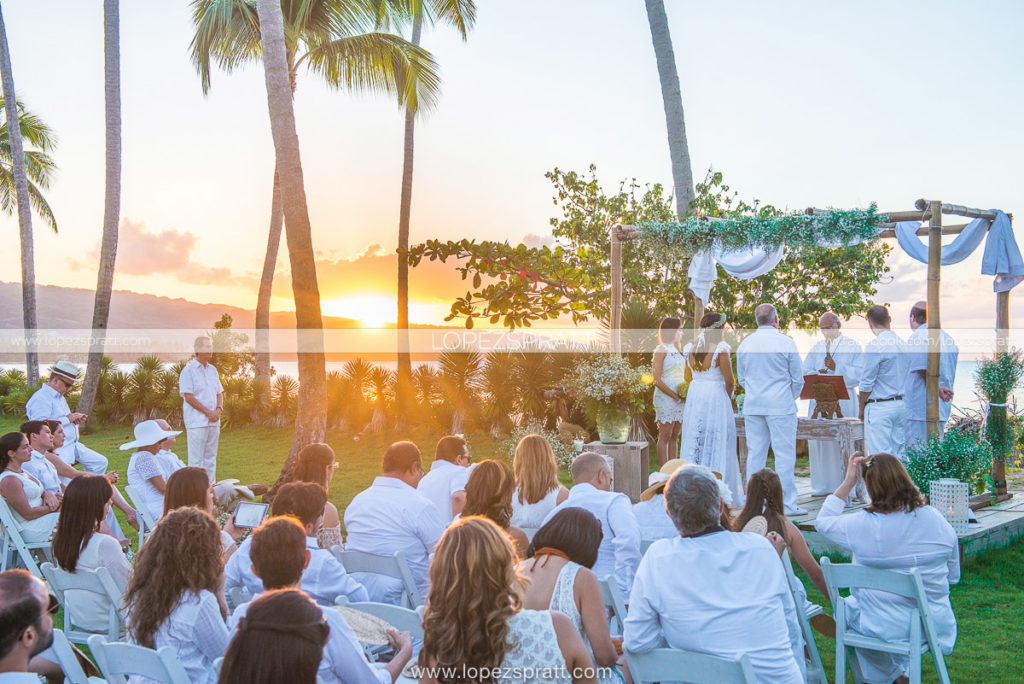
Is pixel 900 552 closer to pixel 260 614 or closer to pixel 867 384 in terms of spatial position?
pixel 260 614

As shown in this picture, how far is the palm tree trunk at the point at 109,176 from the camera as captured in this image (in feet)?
53.3

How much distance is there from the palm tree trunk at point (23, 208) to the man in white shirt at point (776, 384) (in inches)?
737

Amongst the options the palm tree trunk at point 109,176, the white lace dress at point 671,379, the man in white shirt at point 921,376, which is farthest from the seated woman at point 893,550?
the palm tree trunk at point 109,176

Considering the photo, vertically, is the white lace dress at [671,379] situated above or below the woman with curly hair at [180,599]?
above

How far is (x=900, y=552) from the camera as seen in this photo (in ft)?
13.9

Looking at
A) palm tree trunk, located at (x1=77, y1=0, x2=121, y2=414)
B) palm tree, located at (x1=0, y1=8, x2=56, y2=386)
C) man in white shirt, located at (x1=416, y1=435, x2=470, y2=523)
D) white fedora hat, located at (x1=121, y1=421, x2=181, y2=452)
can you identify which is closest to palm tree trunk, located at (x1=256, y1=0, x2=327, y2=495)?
white fedora hat, located at (x1=121, y1=421, x2=181, y2=452)

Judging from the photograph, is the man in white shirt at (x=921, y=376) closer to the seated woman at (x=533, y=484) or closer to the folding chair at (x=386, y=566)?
the seated woman at (x=533, y=484)

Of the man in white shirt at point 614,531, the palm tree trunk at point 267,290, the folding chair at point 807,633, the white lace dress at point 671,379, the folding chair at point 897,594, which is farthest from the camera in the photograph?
the palm tree trunk at point 267,290

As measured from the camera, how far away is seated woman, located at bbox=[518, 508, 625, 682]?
10.5 feet

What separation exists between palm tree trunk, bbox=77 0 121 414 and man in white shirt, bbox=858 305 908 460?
14.8m

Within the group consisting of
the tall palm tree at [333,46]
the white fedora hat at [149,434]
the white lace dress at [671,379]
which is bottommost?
the white fedora hat at [149,434]

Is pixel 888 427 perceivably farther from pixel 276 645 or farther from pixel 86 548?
pixel 276 645

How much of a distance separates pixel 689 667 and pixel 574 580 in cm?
64

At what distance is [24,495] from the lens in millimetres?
6070
